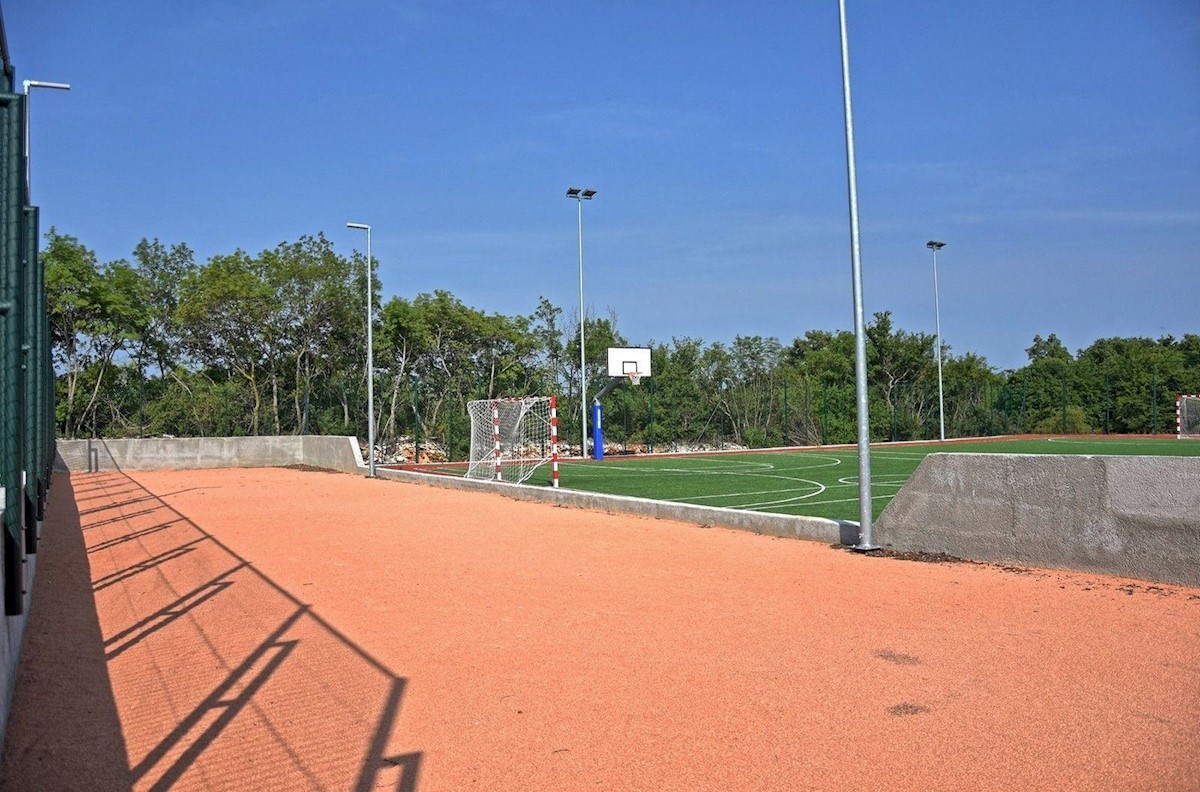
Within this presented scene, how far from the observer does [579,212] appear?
3422cm

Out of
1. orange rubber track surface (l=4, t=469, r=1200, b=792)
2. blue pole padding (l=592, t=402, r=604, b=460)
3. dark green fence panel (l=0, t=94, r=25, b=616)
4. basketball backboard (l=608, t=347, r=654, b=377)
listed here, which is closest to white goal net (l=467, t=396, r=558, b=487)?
blue pole padding (l=592, t=402, r=604, b=460)

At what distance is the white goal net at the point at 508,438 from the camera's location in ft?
76.2

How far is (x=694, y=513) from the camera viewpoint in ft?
47.9

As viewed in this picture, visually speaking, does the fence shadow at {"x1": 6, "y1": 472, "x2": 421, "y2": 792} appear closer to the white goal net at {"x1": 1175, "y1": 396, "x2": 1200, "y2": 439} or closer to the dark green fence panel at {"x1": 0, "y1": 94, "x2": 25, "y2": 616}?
the dark green fence panel at {"x1": 0, "y1": 94, "x2": 25, "y2": 616}

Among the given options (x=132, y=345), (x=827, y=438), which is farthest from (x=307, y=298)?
(x=827, y=438)

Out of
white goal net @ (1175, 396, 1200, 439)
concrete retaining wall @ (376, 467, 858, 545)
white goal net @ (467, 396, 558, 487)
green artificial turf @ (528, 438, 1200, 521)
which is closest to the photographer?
concrete retaining wall @ (376, 467, 858, 545)

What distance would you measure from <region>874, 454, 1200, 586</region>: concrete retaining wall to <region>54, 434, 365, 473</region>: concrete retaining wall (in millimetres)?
22420

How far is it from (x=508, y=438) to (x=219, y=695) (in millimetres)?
18085

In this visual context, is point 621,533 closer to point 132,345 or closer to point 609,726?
point 609,726

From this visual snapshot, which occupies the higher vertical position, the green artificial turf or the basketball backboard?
the basketball backboard

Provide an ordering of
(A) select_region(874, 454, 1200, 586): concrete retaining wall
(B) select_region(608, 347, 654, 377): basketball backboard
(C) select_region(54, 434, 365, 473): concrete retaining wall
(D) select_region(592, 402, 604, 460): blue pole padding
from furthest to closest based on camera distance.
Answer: (B) select_region(608, 347, 654, 377): basketball backboard
(D) select_region(592, 402, 604, 460): blue pole padding
(C) select_region(54, 434, 365, 473): concrete retaining wall
(A) select_region(874, 454, 1200, 586): concrete retaining wall

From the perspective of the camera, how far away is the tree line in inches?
1377

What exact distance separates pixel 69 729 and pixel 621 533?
29.4 feet

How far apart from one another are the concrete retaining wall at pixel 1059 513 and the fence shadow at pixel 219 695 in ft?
20.9
